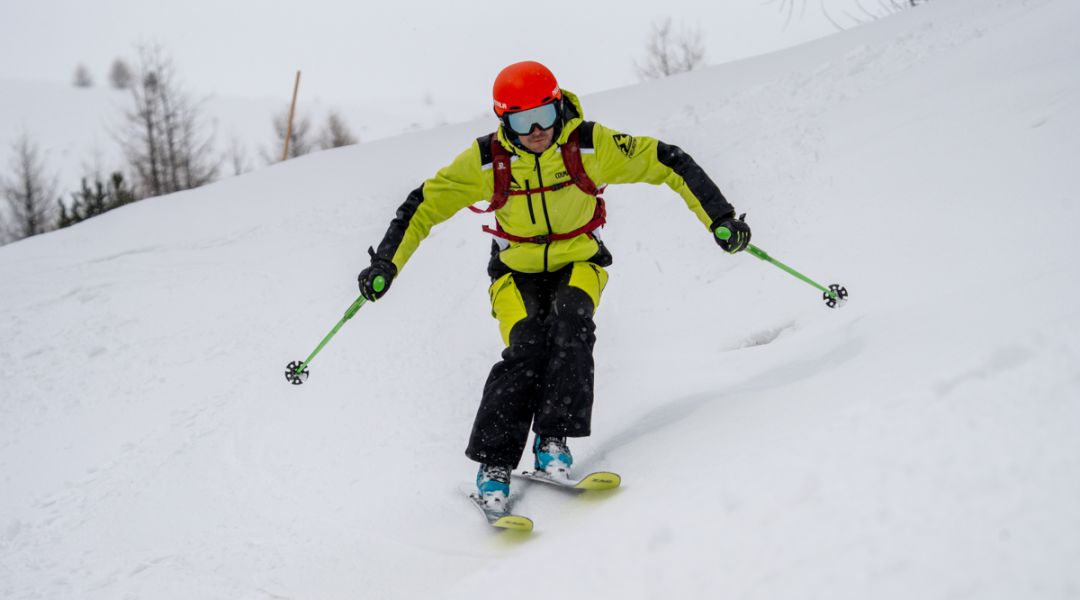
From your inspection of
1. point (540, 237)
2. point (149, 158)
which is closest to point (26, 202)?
point (149, 158)

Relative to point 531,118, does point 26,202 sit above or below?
above

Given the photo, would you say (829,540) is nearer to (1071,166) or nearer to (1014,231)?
(1014,231)

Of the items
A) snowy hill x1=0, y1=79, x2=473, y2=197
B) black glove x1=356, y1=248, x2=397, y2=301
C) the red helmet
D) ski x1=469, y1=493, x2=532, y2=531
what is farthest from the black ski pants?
snowy hill x1=0, y1=79, x2=473, y2=197

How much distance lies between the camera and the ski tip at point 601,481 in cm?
335

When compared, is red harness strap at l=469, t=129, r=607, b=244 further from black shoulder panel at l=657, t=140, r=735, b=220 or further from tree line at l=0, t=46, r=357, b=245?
tree line at l=0, t=46, r=357, b=245

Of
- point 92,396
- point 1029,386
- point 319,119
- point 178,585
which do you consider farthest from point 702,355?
point 319,119

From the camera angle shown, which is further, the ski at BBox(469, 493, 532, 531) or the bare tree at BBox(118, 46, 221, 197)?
the bare tree at BBox(118, 46, 221, 197)

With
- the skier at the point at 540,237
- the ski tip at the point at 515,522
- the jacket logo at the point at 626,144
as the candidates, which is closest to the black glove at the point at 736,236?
the skier at the point at 540,237

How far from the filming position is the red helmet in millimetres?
3643

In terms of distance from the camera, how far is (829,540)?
6.68 feet

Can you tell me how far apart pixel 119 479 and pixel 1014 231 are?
4.90 meters

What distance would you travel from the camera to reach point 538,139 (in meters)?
3.75

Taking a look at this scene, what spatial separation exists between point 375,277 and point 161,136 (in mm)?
29359

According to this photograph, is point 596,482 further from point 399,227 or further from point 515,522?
point 399,227
